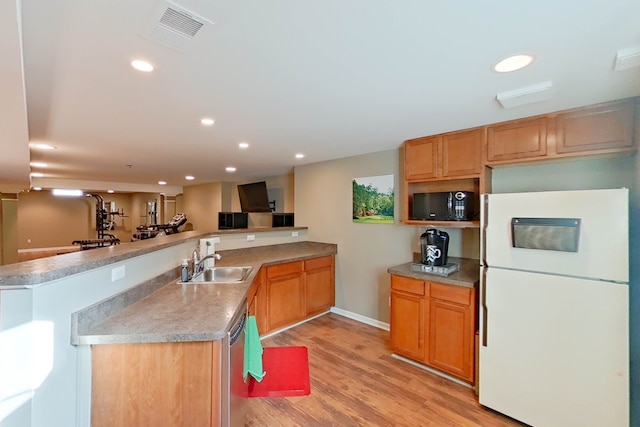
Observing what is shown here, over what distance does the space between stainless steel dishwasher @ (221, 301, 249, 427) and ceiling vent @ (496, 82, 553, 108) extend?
2304mm

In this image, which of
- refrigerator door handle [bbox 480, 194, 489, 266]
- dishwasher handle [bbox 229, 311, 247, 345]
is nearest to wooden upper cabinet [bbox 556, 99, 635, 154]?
refrigerator door handle [bbox 480, 194, 489, 266]

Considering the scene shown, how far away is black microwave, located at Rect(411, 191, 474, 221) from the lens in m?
2.67

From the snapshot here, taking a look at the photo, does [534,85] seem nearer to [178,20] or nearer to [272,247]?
[178,20]

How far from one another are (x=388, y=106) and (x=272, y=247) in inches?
104

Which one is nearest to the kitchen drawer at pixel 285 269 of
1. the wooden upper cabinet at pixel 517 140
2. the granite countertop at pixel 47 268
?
the granite countertop at pixel 47 268

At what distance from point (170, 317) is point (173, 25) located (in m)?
1.44

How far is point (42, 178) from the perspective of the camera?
607 centimetres

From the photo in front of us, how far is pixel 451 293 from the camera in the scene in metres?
2.50

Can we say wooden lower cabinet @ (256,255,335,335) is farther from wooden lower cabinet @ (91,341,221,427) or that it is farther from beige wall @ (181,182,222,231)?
beige wall @ (181,182,222,231)

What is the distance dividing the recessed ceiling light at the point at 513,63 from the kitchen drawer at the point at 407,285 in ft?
6.08

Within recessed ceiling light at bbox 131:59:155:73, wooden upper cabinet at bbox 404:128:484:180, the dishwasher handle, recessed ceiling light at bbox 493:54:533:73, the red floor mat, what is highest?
recessed ceiling light at bbox 493:54:533:73

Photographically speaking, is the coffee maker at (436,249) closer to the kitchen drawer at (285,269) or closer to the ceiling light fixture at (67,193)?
the kitchen drawer at (285,269)

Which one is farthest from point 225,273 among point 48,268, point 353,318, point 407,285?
point 353,318

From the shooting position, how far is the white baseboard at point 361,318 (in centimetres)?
366
